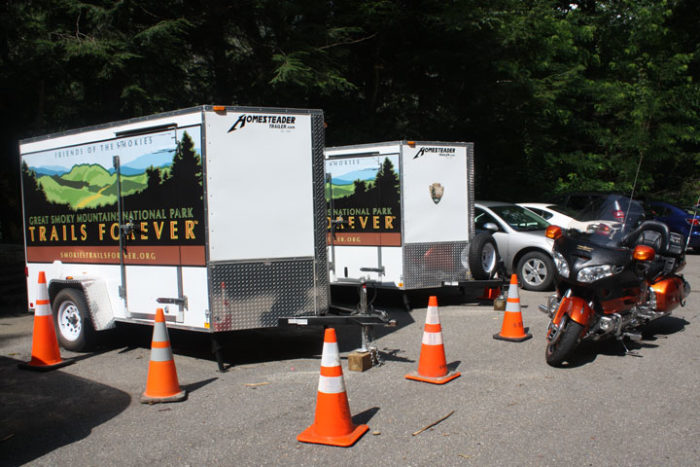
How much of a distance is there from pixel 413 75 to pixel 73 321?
48.4 ft

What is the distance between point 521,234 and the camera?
1185 cm

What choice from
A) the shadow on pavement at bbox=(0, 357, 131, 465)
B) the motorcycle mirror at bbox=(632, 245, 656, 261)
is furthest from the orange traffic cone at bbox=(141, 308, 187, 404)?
the motorcycle mirror at bbox=(632, 245, 656, 261)

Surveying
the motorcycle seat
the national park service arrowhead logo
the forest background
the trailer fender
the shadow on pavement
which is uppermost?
the forest background

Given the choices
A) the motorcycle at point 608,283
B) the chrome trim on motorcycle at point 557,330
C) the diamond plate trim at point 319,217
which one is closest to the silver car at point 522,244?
the motorcycle at point 608,283

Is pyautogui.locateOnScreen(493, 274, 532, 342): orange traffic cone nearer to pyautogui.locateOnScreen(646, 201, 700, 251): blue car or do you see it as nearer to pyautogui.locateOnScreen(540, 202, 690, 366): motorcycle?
pyautogui.locateOnScreen(540, 202, 690, 366): motorcycle

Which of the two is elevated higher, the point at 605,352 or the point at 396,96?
the point at 396,96

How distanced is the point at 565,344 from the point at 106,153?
220 inches

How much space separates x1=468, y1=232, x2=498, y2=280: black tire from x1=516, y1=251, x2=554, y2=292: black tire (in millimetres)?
1668

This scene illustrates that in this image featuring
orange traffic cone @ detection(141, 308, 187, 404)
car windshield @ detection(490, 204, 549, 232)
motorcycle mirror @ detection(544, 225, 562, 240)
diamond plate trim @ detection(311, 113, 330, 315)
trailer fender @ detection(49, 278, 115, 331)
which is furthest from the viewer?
car windshield @ detection(490, 204, 549, 232)

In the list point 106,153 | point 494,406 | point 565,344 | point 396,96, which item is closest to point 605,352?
point 565,344

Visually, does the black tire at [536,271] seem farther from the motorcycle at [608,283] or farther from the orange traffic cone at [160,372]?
the orange traffic cone at [160,372]

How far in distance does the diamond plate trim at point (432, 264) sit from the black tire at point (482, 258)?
27 cm

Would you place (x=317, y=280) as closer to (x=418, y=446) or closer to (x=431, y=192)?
(x=418, y=446)

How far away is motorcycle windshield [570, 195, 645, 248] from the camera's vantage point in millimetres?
7125
